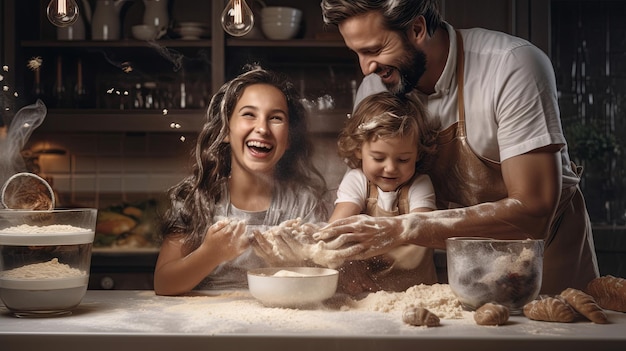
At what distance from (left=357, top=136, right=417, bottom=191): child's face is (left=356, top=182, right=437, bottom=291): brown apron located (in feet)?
0.09

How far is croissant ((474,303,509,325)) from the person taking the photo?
1.45 meters

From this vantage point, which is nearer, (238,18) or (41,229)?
(41,229)

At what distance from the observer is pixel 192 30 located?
1945 millimetres

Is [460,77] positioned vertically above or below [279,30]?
below

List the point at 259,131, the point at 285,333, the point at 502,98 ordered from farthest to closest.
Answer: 1. the point at 259,131
2. the point at 502,98
3. the point at 285,333

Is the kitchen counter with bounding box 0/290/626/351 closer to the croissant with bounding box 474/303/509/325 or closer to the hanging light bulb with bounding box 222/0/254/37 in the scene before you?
the croissant with bounding box 474/303/509/325

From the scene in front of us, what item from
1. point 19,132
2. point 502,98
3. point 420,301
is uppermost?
point 502,98

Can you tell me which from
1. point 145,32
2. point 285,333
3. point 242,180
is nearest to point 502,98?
point 242,180

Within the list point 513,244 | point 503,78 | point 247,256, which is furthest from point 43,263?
point 503,78

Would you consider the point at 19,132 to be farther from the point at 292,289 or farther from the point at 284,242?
the point at 292,289

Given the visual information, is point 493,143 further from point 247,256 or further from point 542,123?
point 247,256

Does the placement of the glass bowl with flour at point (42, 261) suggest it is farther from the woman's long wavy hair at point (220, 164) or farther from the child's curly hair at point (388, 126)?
the child's curly hair at point (388, 126)

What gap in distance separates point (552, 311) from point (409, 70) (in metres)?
0.73

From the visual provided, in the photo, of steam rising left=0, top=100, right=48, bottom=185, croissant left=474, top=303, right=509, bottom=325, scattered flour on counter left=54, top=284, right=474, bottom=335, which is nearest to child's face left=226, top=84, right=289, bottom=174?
scattered flour on counter left=54, top=284, right=474, bottom=335
